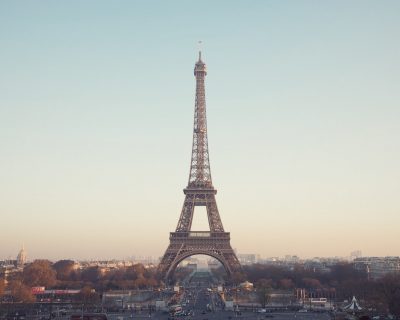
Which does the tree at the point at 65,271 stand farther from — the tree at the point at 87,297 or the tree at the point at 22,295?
the tree at the point at 87,297

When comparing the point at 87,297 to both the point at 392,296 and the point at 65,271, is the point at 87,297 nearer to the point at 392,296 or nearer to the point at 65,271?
the point at 392,296

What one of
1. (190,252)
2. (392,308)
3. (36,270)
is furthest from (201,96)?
(392,308)

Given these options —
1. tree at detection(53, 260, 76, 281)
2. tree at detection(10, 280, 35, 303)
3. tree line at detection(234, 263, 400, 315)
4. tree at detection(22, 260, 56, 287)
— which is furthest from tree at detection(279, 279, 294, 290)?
tree at detection(10, 280, 35, 303)

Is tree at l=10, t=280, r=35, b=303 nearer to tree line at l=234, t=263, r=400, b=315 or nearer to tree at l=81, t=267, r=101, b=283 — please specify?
tree line at l=234, t=263, r=400, b=315

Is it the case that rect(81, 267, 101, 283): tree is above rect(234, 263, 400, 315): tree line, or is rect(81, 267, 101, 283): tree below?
above

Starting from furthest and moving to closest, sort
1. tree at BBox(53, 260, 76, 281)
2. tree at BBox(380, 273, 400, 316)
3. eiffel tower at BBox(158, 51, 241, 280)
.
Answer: tree at BBox(53, 260, 76, 281) → eiffel tower at BBox(158, 51, 241, 280) → tree at BBox(380, 273, 400, 316)

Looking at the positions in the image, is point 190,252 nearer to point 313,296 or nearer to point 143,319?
point 313,296

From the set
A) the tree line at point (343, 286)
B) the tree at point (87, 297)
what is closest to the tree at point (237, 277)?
the tree line at point (343, 286)

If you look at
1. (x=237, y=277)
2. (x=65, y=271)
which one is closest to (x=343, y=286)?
(x=237, y=277)

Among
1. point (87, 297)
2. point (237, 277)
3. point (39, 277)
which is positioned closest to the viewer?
point (87, 297)
